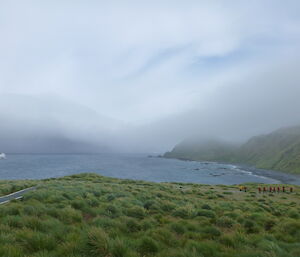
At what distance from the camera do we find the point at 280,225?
9258 mm

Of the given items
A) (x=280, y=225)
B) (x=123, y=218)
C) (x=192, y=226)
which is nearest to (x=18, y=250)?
(x=123, y=218)

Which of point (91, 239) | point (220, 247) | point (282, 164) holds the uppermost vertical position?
point (91, 239)

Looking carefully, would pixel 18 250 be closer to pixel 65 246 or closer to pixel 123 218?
pixel 65 246

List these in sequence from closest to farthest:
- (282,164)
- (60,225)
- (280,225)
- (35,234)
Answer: (35,234)
(60,225)
(280,225)
(282,164)

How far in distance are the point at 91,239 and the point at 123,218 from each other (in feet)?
10.3

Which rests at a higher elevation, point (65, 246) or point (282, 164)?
point (65, 246)

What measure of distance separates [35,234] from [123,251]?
8.24ft

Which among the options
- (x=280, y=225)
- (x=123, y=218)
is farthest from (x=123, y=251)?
(x=280, y=225)

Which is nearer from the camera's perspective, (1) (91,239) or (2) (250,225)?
(1) (91,239)

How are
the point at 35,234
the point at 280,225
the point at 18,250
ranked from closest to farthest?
the point at 18,250, the point at 35,234, the point at 280,225

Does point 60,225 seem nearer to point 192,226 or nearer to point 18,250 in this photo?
point 18,250

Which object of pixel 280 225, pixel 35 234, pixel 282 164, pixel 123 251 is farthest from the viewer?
pixel 282 164

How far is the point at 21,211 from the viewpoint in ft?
28.3

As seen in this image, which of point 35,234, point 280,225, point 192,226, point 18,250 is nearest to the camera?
point 18,250
